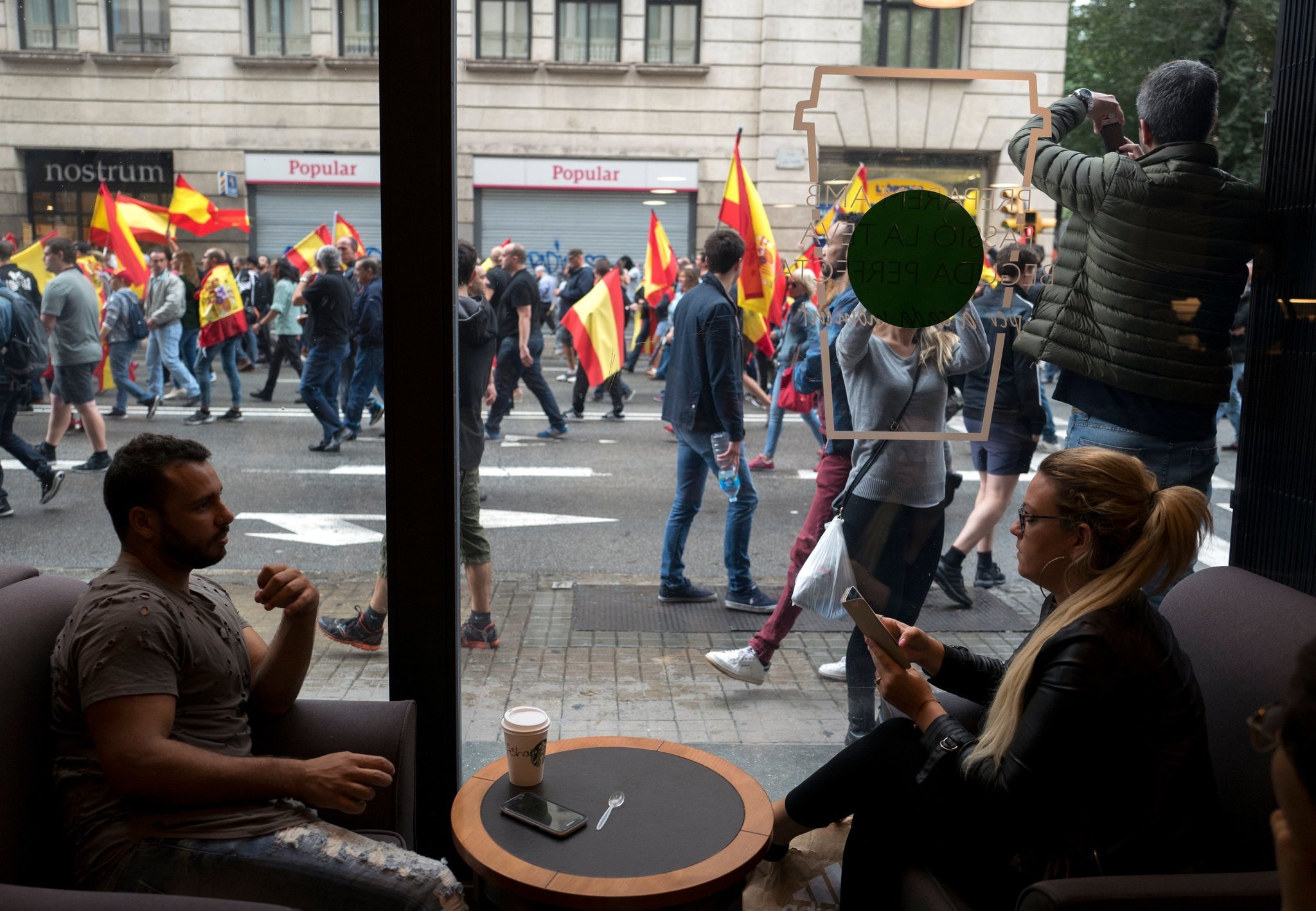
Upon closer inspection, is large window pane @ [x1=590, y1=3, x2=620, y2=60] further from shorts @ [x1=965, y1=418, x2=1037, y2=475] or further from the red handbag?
shorts @ [x1=965, y1=418, x2=1037, y2=475]

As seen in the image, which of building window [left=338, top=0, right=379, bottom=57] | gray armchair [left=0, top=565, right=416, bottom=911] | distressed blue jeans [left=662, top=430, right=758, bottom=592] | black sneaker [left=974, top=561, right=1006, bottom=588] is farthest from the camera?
black sneaker [left=974, top=561, right=1006, bottom=588]

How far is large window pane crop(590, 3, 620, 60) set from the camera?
3.30m

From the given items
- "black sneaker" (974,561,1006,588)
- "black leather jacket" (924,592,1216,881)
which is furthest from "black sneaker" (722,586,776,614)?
"black leather jacket" (924,592,1216,881)

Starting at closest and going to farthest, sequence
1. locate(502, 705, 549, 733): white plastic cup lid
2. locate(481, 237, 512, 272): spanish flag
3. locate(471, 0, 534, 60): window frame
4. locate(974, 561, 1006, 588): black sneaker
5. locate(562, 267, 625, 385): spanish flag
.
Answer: locate(502, 705, 549, 733): white plastic cup lid < locate(471, 0, 534, 60): window frame < locate(481, 237, 512, 272): spanish flag < locate(974, 561, 1006, 588): black sneaker < locate(562, 267, 625, 385): spanish flag

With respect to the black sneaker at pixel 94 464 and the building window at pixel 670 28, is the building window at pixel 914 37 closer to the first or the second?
the building window at pixel 670 28

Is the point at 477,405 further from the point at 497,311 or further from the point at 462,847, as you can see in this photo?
the point at 497,311

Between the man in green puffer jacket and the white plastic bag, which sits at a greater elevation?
the man in green puffer jacket

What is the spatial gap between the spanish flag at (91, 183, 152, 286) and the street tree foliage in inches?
120

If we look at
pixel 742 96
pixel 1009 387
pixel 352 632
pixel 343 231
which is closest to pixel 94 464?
pixel 352 632

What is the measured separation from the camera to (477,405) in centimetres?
425

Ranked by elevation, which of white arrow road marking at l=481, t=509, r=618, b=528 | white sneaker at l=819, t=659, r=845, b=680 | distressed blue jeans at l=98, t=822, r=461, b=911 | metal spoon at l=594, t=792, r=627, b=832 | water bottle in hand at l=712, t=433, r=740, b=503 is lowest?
white arrow road marking at l=481, t=509, r=618, b=528

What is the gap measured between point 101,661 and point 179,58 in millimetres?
1997

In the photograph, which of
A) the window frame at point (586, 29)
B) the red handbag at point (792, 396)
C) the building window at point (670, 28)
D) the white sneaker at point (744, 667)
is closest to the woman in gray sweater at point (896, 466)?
the white sneaker at point (744, 667)

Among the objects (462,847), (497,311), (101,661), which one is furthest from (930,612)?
(497,311)
